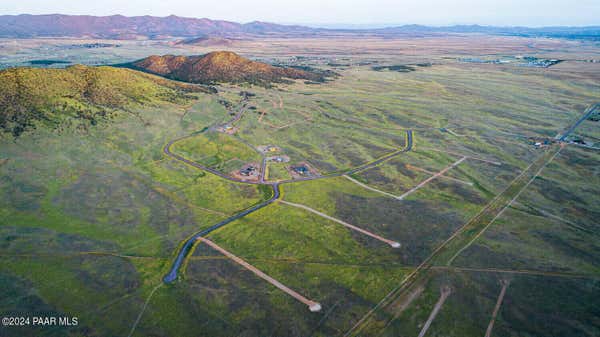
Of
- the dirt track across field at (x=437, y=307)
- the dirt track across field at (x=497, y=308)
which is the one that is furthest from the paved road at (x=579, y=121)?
the dirt track across field at (x=437, y=307)

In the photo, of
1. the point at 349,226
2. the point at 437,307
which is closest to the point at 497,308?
the point at 437,307

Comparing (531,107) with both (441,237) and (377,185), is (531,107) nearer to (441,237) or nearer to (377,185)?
(377,185)

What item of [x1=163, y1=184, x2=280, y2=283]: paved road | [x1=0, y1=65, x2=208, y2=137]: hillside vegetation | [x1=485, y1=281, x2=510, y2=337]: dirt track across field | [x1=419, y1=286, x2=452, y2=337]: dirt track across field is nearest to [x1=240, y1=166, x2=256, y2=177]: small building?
[x1=163, y1=184, x2=280, y2=283]: paved road

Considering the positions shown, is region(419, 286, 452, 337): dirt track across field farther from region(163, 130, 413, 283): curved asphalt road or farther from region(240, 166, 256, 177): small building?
region(240, 166, 256, 177): small building

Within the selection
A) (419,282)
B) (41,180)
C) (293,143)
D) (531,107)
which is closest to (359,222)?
(419,282)

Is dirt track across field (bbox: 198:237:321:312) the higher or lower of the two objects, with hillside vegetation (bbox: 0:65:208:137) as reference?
lower

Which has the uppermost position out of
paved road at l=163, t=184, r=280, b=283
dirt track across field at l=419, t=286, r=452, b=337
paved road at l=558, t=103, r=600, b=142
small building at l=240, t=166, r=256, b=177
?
paved road at l=558, t=103, r=600, b=142

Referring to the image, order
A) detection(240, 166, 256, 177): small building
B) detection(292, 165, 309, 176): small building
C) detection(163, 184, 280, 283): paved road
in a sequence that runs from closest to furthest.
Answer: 1. detection(163, 184, 280, 283): paved road
2. detection(240, 166, 256, 177): small building
3. detection(292, 165, 309, 176): small building
